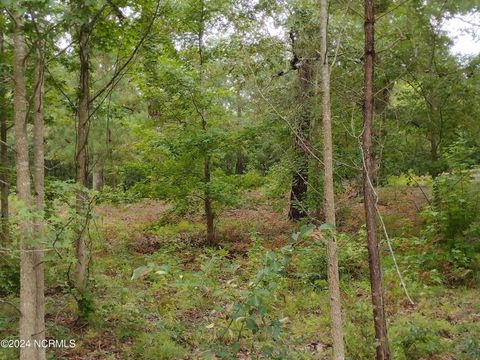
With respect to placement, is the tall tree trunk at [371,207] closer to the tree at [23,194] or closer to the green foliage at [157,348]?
the green foliage at [157,348]

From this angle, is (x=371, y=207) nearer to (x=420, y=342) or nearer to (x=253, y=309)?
(x=253, y=309)

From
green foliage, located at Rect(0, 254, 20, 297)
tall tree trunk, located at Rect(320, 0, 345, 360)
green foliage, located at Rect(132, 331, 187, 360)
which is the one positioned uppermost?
tall tree trunk, located at Rect(320, 0, 345, 360)

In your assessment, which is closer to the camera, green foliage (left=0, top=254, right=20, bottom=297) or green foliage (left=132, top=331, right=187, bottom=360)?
green foliage (left=132, top=331, right=187, bottom=360)

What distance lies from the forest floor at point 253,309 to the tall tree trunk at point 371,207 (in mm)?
815

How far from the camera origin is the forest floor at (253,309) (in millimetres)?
3741

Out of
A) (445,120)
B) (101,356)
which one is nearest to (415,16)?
(445,120)

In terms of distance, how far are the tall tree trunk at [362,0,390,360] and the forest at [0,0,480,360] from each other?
19 millimetres

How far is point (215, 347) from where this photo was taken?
3.24m

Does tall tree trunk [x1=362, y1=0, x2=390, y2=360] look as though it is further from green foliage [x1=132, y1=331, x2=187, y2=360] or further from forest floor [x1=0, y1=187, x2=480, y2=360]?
green foliage [x1=132, y1=331, x2=187, y2=360]

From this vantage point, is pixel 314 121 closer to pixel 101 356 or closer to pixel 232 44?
pixel 232 44

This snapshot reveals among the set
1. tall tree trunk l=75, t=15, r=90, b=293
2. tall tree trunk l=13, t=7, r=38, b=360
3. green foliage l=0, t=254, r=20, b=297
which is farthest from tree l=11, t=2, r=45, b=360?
green foliage l=0, t=254, r=20, b=297

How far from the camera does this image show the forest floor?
3.74 m

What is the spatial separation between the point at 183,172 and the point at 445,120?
6.41m

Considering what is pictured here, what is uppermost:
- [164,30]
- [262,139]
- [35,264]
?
[164,30]
